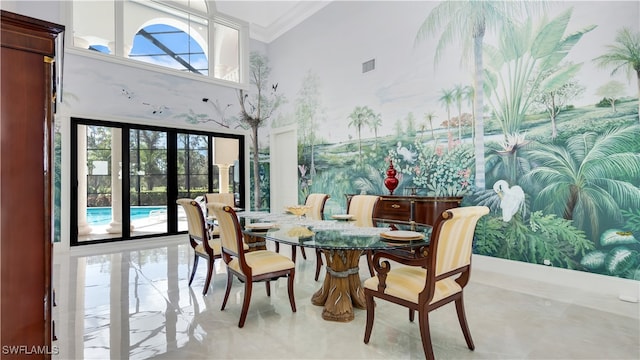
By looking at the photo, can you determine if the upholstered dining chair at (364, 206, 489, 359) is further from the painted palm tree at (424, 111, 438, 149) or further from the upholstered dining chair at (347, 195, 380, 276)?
the painted palm tree at (424, 111, 438, 149)

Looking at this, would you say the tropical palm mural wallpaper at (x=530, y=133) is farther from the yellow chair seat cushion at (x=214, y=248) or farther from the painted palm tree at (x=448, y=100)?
the yellow chair seat cushion at (x=214, y=248)

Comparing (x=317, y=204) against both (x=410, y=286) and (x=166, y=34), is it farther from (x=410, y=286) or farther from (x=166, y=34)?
(x=166, y=34)

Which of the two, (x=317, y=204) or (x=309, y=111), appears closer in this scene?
(x=317, y=204)

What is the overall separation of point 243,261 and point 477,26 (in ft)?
12.9

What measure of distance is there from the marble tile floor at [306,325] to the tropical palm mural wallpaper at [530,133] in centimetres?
58

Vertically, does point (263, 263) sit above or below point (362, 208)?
below

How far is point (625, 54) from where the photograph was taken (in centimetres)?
294

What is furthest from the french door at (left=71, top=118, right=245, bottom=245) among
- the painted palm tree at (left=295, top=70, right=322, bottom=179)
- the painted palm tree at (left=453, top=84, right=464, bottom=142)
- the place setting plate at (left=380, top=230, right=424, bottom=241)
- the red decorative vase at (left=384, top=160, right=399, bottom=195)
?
the place setting plate at (left=380, top=230, right=424, bottom=241)

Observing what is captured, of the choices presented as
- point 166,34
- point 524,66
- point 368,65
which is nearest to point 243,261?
point 524,66

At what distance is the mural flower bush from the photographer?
13.3 feet

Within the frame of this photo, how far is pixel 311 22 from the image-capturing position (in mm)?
6496

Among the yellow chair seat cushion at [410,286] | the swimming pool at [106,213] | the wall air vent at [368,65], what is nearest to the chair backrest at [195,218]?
the yellow chair seat cushion at [410,286]

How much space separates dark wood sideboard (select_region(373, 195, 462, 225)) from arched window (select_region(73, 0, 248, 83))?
15.5ft

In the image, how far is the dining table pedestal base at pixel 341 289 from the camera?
249 centimetres
